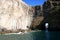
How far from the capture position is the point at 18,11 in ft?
279

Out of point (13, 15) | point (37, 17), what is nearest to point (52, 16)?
point (37, 17)

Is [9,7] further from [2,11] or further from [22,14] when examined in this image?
[22,14]

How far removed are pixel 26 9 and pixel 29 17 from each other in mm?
5055

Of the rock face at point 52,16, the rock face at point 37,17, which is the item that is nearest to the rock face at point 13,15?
the rock face at point 37,17

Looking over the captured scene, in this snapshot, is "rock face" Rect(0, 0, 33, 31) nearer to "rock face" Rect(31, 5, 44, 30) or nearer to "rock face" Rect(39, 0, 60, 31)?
"rock face" Rect(31, 5, 44, 30)

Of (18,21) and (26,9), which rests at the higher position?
(26,9)

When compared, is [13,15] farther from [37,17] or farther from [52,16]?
[37,17]

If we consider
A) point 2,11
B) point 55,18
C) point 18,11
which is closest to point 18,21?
point 18,11

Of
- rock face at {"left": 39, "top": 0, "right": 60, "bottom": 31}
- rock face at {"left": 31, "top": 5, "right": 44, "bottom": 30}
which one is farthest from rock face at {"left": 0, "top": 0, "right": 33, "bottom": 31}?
rock face at {"left": 39, "top": 0, "right": 60, "bottom": 31}

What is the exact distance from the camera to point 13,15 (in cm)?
7888

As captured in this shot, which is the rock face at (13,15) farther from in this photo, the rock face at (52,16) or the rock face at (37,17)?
the rock face at (52,16)

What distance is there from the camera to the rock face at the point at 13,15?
237ft

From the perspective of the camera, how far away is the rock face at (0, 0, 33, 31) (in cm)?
7235

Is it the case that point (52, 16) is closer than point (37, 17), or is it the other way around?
point (52, 16)
